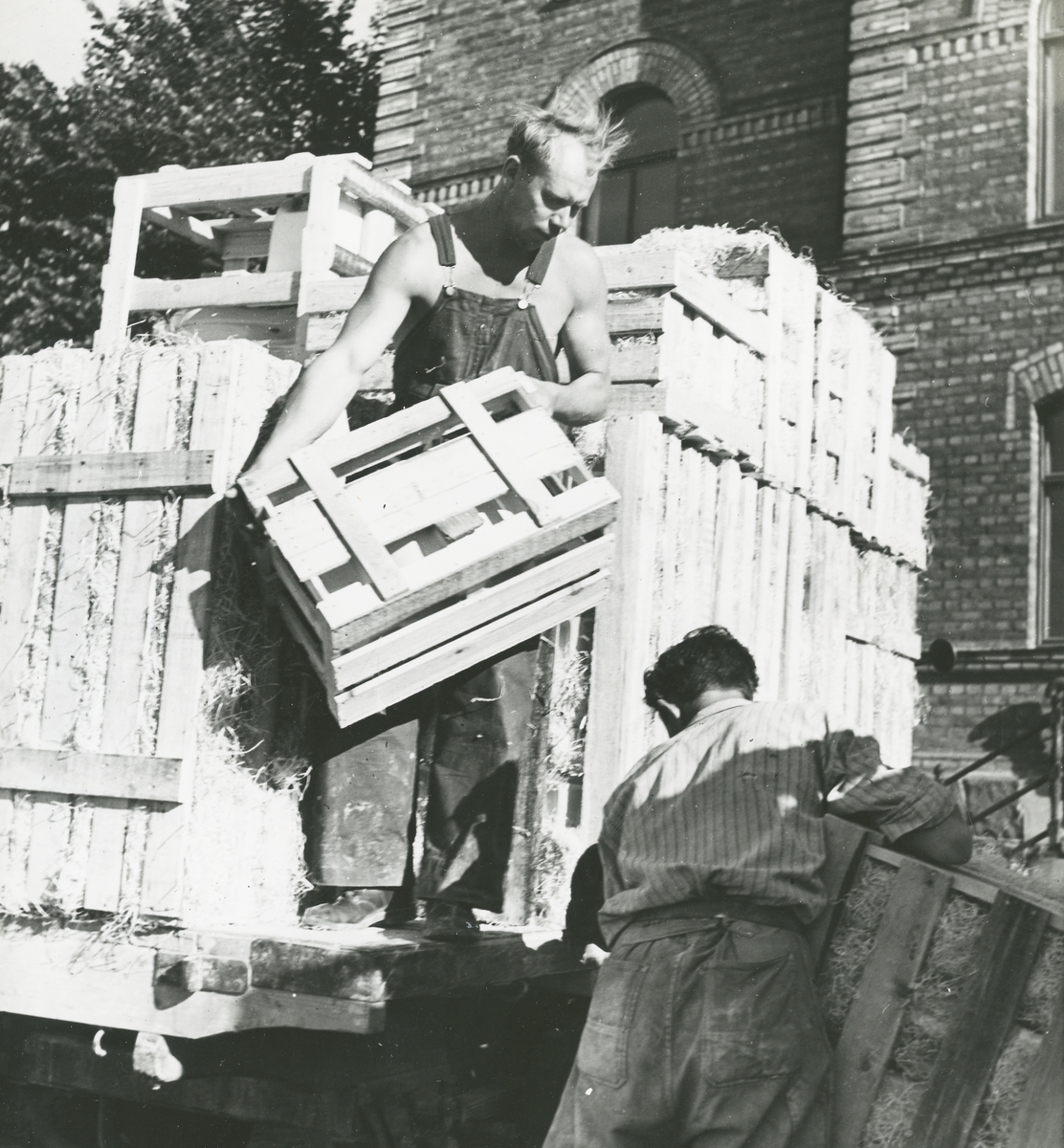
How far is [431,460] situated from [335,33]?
17449mm

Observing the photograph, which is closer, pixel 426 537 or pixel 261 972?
pixel 261 972

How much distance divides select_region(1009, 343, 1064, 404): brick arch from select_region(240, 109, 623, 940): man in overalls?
8251 millimetres

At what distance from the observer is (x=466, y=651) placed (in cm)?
385

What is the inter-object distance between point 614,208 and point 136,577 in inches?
474

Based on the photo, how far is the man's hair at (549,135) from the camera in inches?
160

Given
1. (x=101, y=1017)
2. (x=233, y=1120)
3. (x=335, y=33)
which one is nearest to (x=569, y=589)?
(x=101, y=1017)

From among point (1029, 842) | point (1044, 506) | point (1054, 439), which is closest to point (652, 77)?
point (1054, 439)

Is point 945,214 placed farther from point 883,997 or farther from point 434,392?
point 883,997

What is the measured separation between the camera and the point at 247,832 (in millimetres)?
4059

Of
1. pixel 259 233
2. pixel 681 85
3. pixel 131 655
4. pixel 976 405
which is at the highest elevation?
pixel 681 85

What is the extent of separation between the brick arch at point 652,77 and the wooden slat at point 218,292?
7.80 m

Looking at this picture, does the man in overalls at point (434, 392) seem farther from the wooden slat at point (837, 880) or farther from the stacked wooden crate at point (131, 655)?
the wooden slat at point (837, 880)

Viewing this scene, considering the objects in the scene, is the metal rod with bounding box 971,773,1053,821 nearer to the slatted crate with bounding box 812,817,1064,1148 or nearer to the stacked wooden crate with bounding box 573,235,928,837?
the stacked wooden crate with bounding box 573,235,928,837

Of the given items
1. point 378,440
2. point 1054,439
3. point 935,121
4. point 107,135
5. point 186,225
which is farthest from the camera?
point 107,135
